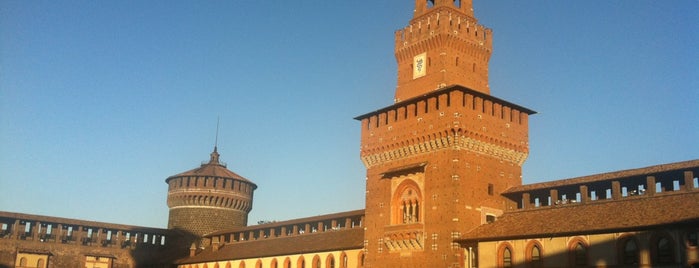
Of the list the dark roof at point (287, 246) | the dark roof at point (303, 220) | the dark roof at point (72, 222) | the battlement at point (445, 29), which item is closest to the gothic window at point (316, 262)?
the dark roof at point (287, 246)

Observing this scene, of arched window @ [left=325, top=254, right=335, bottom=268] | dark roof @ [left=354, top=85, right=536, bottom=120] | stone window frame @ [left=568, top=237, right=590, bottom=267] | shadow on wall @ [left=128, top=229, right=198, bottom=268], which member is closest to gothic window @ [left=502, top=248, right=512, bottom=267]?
stone window frame @ [left=568, top=237, right=590, bottom=267]

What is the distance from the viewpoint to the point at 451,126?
35469mm

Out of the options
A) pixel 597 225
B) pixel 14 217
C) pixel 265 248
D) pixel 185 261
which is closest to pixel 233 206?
pixel 185 261

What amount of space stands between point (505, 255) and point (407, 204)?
6.79 m

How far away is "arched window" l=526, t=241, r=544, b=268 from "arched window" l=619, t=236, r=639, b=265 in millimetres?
3653

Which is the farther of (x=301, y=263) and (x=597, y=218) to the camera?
(x=301, y=263)

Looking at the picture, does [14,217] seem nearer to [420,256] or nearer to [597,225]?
[420,256]

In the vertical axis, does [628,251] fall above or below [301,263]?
below

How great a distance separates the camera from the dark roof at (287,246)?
143ft

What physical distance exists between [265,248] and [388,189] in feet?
52.8

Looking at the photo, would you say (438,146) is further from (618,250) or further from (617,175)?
(618,250)

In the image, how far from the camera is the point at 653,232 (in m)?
27.2

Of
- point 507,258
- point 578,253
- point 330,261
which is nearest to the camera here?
point 578,253

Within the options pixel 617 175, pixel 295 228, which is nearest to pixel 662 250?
pixel 617 175
